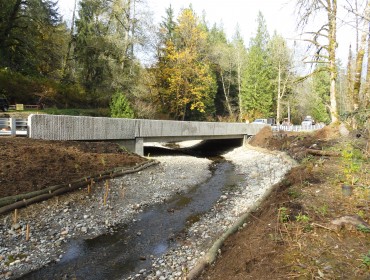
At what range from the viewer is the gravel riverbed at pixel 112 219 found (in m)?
5.82

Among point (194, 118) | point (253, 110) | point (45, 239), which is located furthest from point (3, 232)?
point (253, 110)

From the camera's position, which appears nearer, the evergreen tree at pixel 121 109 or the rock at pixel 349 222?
the rock at pixel 349 222

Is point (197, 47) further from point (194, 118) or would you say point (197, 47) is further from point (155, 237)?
point (155, 237)

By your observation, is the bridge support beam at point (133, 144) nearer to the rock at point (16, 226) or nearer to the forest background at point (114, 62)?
the forest background at point (114, 62)

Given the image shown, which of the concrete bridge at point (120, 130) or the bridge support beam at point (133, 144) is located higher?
the concrete bridge at point (120, 130)

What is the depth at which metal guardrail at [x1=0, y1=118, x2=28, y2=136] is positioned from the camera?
12.0 metres

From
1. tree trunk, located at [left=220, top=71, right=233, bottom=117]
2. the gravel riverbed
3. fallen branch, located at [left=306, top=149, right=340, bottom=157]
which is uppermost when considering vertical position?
tree trunk, located at [left=220, top=71, right=233, bottom=117]

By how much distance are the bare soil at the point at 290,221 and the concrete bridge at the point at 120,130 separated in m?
1.55

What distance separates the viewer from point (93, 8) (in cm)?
2817

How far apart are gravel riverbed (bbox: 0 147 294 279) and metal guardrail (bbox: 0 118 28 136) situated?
4871mm

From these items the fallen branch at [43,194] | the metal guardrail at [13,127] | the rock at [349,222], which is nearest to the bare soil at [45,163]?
the fallen branch at [43,194]

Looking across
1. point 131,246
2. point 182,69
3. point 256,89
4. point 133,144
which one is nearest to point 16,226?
point 131,246

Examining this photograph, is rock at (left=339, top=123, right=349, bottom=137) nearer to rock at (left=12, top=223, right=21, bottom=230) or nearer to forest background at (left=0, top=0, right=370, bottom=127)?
forest background at (left=0, top=0, right=370, bottom=127)

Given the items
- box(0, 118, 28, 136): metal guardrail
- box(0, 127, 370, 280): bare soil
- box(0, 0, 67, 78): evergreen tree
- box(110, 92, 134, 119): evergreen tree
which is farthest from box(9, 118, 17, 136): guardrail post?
box(0, 0, 67, 78): evergreen tree
